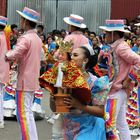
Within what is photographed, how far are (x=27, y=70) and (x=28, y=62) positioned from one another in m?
0.10

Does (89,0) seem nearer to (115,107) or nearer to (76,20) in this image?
(76,20)

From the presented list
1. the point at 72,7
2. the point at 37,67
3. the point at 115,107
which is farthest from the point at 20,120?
the point at 72,7

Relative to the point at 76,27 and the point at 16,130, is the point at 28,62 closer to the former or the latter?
A: the point at 16,130

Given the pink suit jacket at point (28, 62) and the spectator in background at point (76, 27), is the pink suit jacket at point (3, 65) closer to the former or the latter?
the spectator in background at point (76, 27)

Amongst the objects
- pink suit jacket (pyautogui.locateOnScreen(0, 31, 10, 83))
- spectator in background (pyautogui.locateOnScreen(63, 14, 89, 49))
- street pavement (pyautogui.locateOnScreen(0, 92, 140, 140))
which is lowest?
street pavement (pyautogui.locateOnScreen(0, 92, 140, 140))

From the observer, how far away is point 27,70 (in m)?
6.25

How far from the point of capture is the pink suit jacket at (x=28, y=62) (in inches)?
243

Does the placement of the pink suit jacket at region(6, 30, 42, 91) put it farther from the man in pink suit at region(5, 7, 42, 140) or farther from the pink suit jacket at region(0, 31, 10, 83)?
the pink suit jacket at region(0, 31, 10, 83)

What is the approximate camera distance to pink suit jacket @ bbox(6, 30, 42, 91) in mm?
6168

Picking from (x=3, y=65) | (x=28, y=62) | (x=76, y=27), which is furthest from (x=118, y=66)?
(x=3, y=65)

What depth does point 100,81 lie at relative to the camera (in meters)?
4.03

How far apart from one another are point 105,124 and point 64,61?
2.06 ft

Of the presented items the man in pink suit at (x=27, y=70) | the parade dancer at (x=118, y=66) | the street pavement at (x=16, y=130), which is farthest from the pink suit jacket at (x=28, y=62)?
the street pavement at (x=16, y=130)

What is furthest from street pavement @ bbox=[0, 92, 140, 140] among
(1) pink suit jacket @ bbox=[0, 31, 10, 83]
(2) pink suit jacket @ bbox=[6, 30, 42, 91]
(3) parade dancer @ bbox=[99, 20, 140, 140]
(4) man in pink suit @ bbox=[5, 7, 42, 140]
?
(3) parade dancer @ bbox=[99, 20, 140, 140]
